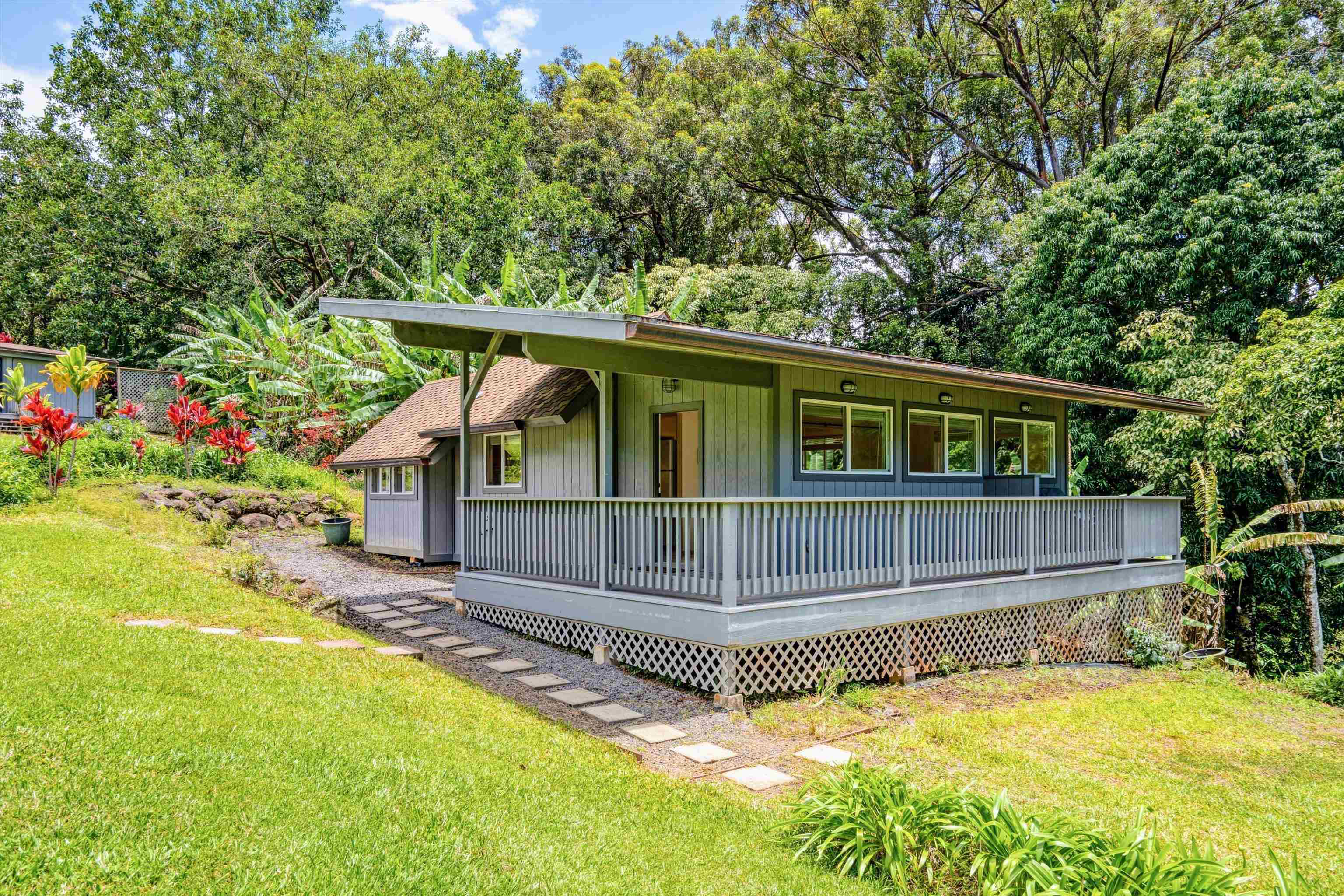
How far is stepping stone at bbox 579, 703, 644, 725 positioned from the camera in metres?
7.21

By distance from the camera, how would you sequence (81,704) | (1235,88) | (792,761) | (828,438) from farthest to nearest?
(1235,88)
(828,438)
(792,761)
(81,704)

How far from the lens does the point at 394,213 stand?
90.6 feet

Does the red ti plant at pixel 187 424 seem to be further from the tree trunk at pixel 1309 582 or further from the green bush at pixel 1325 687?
the tree trunk at pixel 1309 582

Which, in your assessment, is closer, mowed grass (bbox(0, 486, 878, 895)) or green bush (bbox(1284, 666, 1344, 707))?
mowed grass (bbox(0, 486, 878, 895))

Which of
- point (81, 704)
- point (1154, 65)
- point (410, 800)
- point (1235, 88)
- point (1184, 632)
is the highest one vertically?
point (1154, 65)

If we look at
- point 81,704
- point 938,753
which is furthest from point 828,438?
point 81,704

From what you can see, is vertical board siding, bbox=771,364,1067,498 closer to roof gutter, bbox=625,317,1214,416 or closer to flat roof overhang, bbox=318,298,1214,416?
flat roof overhang, bbox=318,298,1214,416

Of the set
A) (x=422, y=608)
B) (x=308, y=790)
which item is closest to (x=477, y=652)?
(x=422, y=608)

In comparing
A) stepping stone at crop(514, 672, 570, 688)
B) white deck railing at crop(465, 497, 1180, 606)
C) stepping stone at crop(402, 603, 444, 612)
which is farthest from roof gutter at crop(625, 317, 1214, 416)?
stepping stone at crop(402, 603, 444, 612)

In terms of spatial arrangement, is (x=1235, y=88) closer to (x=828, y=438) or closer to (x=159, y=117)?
(x=828, y=438)

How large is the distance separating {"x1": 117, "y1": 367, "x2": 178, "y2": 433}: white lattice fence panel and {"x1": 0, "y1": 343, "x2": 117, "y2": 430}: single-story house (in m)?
0.65

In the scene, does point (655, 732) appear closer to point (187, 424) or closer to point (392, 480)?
point (392, 480)

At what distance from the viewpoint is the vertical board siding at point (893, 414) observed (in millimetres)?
9570

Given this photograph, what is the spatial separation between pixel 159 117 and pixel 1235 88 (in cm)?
3567
